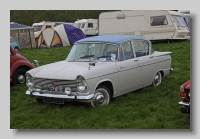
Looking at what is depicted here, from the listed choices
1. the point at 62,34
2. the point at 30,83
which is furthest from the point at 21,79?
the point at 62,34

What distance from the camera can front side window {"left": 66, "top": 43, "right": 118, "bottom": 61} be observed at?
20.0 feet

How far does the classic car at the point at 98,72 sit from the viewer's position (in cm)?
545

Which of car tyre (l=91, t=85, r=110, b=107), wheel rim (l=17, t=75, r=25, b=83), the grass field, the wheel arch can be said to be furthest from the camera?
wheel rim (l=17, t=75, r=25, b=83)

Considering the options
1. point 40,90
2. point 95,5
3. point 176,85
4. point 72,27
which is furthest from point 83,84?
point 72,27

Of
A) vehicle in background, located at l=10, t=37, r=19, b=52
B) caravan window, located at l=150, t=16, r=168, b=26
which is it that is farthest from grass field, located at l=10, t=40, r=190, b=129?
caravan window, located at l=150, t=16, r=168, b=26

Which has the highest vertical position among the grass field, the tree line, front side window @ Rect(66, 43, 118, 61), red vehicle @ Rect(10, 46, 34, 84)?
the tree line

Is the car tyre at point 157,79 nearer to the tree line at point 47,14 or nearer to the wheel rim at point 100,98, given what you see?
the wheel rim at point 100,98

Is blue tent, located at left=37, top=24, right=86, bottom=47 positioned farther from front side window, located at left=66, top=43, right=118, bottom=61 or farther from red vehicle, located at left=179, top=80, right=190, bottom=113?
red vehicle, located at left=179, top=80, right=190, bottom=113

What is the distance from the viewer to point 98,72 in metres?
5.60

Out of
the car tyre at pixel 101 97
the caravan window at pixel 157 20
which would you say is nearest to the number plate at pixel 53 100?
the car tyre at pixel 101 97

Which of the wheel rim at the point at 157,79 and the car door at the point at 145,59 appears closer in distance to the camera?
the car door at the point at 145,59

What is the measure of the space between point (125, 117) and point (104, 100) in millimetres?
654

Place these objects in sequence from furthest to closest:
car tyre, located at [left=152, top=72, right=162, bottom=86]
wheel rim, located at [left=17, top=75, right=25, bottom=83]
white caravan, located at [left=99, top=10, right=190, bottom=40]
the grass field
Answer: white caravan, located at [left=99, top=10, right=190, bottom=40]
wheel rim, located at [left=17, top=75, right=25, bottom=83]
car tyre, located at [left=152, top=72, right=162, bottom=86]
the grass field

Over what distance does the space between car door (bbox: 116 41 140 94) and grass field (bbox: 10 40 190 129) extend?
0.22m
